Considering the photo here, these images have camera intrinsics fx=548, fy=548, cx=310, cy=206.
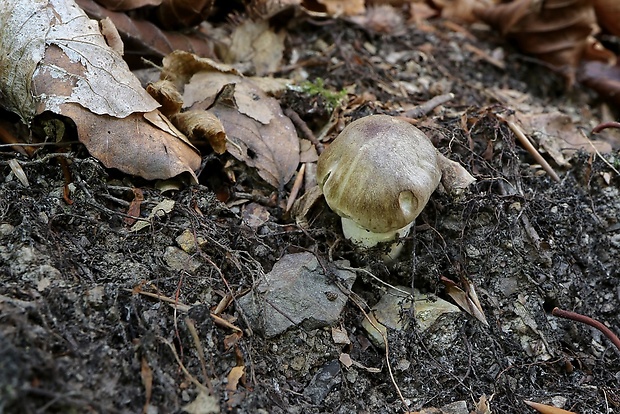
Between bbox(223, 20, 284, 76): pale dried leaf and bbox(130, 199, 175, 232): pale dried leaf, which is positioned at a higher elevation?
bbox(223, 20, 284, 76): pale dried leaf

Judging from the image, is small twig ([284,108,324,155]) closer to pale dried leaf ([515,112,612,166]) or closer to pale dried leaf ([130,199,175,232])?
Result: pale dried leaf ([130,199,175,232])

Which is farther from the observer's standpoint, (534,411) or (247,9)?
(247,9)

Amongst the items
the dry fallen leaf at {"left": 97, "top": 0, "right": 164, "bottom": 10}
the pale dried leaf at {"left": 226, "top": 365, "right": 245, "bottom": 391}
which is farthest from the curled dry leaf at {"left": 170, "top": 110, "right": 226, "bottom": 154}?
the pale dried leaf at {"left": 226, "top": 365, "right": 245, "bottom": 391}

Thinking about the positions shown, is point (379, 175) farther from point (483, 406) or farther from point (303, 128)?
point (483, 406)

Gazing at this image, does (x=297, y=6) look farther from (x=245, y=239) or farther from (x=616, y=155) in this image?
(x=616, y=155)

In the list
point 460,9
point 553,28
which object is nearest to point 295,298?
point 553,28

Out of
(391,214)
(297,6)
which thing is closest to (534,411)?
(391,214)
